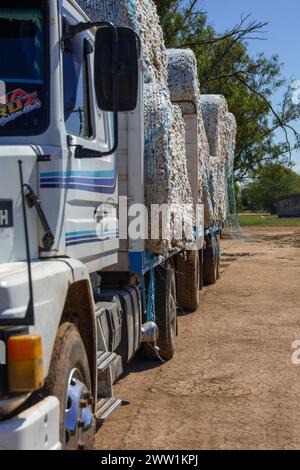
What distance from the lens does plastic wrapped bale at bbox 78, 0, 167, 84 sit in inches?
230

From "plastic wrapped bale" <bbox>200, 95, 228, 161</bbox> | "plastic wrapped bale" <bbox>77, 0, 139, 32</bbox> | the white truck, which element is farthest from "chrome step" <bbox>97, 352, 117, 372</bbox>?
"plastic wrapped bale" <bbox>200, 95, 228, 161</bbox>

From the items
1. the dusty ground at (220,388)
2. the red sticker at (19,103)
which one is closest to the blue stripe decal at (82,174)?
the red sticker at (19,103)

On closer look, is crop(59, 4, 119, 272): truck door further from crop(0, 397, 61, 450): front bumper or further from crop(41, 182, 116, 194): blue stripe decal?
crop(0, 397, 61, 450): front bumper

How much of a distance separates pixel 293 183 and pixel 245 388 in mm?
103278

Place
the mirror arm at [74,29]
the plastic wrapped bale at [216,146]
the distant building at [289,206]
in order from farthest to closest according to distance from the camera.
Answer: the distant building at [289,206], the plastic wrapped bale at [216,146], the mirror arm at [74,29]

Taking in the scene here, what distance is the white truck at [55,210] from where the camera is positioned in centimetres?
304

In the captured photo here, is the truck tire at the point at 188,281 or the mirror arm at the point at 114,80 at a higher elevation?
the mirror arm at the point at 114,80

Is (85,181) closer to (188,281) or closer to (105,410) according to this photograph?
(105,410)

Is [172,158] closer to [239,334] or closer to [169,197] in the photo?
[169,197]

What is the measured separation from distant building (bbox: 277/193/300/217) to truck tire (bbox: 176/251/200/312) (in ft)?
171

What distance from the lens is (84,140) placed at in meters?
4.38

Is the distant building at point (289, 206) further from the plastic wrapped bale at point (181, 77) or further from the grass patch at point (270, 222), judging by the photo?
the plastic wrapped bale at point (181, 77)

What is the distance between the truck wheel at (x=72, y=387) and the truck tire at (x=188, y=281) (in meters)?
5.93

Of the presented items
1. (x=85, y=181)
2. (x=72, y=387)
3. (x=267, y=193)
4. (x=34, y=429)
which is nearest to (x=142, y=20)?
(x=85, y=181)
